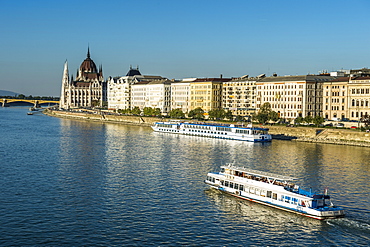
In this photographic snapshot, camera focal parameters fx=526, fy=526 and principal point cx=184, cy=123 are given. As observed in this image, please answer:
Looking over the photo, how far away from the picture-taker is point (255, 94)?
130 meters

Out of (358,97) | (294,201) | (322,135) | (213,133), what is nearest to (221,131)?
(213,133)

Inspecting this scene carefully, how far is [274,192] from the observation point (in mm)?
37406

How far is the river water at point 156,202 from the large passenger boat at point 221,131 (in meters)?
23.4

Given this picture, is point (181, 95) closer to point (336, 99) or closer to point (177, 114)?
point (177, 114)

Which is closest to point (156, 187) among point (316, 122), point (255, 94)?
point (316, 122)

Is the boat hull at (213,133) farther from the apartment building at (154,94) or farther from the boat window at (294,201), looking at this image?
the apartment building at (154,94)

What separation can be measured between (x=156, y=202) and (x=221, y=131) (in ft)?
192

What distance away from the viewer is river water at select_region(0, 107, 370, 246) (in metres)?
29.8

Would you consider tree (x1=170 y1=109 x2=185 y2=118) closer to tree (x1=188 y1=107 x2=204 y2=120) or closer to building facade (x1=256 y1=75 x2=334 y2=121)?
tree (x1=188 y1=107 x2=204 y2=120)

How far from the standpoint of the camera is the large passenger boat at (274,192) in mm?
34562

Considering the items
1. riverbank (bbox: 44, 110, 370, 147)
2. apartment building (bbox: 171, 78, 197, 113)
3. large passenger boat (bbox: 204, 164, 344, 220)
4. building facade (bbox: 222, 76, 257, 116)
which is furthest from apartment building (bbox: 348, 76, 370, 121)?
large passenger boat (bbox: 204, 164, 344, 220)

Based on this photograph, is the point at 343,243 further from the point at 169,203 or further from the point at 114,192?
the point at 114,192

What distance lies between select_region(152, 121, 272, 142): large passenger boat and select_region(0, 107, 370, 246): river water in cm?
2338

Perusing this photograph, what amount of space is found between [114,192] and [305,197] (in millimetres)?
14208
